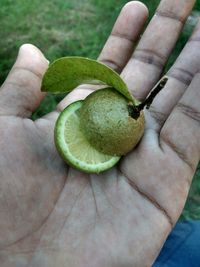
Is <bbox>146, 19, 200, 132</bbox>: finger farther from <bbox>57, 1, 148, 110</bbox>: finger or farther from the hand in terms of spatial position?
<bbox>57, 1, 148, 110</bbox>: finger

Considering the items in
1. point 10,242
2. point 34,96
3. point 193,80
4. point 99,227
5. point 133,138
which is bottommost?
point 10,242

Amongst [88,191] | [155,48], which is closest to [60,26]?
[155,48]

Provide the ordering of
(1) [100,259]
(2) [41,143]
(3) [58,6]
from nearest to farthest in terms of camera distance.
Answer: (1) [100,259], (2) [41,143], (3) [58,6]

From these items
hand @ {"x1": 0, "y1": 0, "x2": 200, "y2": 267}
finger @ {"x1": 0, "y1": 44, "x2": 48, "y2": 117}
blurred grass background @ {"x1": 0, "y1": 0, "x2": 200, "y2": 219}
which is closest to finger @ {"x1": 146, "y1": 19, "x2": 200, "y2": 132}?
hand @ {"x1": 0, "y1": 0, "x2": 200, "y2": 267}

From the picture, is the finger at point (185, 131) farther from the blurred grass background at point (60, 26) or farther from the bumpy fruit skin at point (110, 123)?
the blurred grass background at point (60, 26)

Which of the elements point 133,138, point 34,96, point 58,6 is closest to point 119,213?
point 133,138

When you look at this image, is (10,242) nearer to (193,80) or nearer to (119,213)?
(119,213)

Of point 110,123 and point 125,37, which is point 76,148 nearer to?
point 110,123
